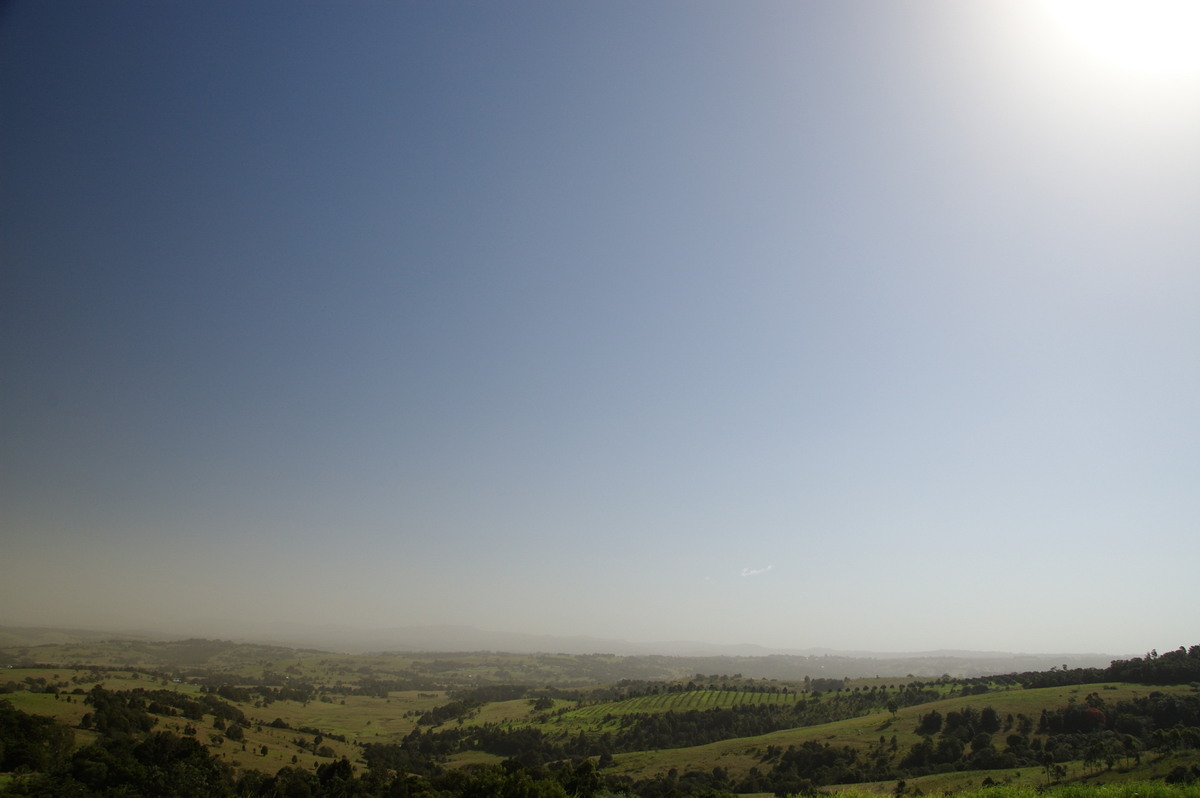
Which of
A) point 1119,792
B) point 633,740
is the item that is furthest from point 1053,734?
point 633,740

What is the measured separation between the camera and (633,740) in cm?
13750

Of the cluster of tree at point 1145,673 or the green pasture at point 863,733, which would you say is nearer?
the green pasture at point 863,733

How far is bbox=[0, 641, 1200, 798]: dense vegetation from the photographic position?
65875mm

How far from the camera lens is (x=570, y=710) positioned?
17950 cm

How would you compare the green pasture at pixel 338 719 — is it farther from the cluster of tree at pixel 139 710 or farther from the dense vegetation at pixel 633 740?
the cluster of tree at pixel 139 710

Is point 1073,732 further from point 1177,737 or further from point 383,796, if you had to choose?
point 383,796

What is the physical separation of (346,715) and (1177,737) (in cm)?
20781

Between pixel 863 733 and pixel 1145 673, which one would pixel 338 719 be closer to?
pixel 863 733

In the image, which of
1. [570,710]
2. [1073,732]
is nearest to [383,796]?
[1073,732]

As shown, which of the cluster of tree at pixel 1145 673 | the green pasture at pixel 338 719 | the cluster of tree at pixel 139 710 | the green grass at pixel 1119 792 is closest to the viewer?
the green grass at pixel 1119 792

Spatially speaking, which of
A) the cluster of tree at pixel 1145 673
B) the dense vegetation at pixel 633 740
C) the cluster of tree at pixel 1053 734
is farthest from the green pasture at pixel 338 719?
the cluster of tree at pixel 1145 673

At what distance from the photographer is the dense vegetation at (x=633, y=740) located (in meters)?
65.9

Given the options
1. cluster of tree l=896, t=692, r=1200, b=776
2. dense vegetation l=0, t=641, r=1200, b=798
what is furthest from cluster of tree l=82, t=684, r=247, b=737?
cluster of tree l=896, t=692, r=1200, b=776

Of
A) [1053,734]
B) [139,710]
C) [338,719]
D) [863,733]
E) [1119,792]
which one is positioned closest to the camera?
[1119,792]
